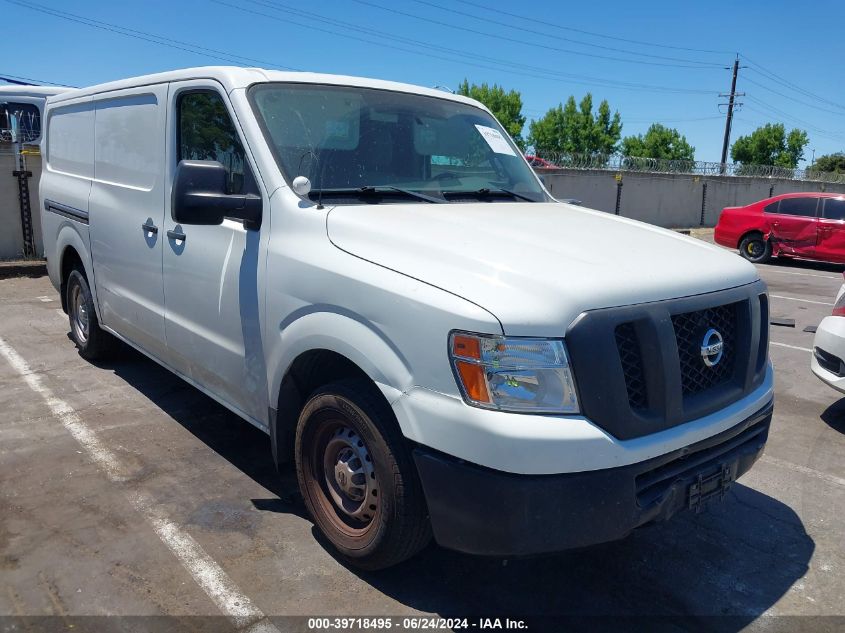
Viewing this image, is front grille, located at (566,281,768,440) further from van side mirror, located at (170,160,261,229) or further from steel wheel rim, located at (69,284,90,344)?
steel wheel rim, located at (69,284,90,344)

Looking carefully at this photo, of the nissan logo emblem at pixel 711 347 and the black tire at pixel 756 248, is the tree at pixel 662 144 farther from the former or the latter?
the nissan logo emblem at pixel 711 347

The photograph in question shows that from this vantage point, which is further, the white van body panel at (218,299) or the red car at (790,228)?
the red car at (790,228)

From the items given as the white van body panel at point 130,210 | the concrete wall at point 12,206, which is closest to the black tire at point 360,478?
the white van body panel at point 130,210

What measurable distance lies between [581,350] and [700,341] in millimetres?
665

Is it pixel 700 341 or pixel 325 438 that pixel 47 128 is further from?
pixel 700 341

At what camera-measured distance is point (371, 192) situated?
344 centimetres

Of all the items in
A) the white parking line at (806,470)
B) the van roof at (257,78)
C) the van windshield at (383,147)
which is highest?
the van roof at (257,78)

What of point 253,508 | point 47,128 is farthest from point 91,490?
point 47,128

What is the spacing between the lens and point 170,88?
4105 millimetres

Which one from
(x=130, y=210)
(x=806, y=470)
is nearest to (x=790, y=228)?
(x=806, y=470)

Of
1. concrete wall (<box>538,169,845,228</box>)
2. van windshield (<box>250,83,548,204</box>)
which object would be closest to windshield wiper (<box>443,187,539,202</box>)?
van windshield (<box>250,83,548,204</box>)

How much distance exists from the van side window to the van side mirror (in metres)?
0.30

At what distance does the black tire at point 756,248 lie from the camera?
15.7m

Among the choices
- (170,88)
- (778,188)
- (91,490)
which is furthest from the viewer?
(778,188)
